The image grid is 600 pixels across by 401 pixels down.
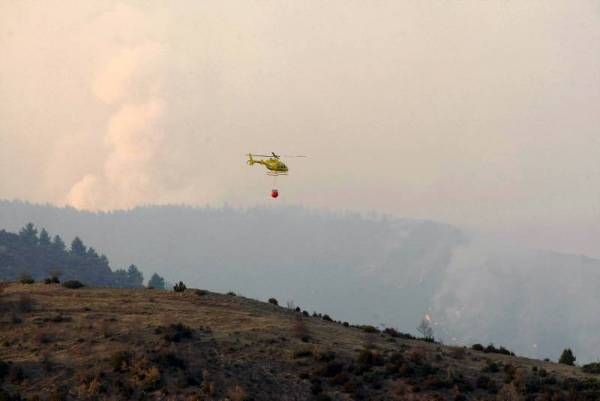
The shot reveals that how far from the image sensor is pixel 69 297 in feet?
230

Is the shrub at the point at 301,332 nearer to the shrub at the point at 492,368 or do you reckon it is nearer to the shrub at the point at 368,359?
the shrub at the point at 368,359

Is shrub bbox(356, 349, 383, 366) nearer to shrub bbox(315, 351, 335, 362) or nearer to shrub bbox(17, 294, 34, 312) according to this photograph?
shrub bbox(315, 351, 335, 362)

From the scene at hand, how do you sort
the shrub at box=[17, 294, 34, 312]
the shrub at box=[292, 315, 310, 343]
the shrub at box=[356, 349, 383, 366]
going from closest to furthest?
the shrub at box=[356, 349, 383, 366]
the shrub at box=[292, 315, 310, 343]
the shrub at box=[17, 294, 34, 312]

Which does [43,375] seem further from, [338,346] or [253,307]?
[253,307]

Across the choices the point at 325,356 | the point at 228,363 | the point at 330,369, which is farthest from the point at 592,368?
the point at 228,363

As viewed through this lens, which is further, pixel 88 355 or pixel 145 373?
pixel 88 355

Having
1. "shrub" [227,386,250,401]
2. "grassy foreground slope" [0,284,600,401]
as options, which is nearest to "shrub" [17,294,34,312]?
"grassy foreground slope" [0,284,600,401]

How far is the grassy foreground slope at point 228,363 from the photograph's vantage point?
46500 mm

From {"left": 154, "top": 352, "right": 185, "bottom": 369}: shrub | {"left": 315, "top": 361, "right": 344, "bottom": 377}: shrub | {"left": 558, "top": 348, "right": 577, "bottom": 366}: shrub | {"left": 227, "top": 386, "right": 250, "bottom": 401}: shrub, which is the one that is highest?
{"left": 558, "top": 348, "right": 577, "bottom": 366}: shrub

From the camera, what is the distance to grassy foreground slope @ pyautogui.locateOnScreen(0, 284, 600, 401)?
46500 millimetres

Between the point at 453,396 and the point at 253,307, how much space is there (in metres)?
27.3

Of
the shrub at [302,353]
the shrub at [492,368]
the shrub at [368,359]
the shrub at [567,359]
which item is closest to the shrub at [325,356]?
the shrub at [302,353]

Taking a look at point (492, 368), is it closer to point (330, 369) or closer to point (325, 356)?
point (325, 356)

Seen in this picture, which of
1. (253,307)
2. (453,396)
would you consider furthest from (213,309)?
(453,396)
